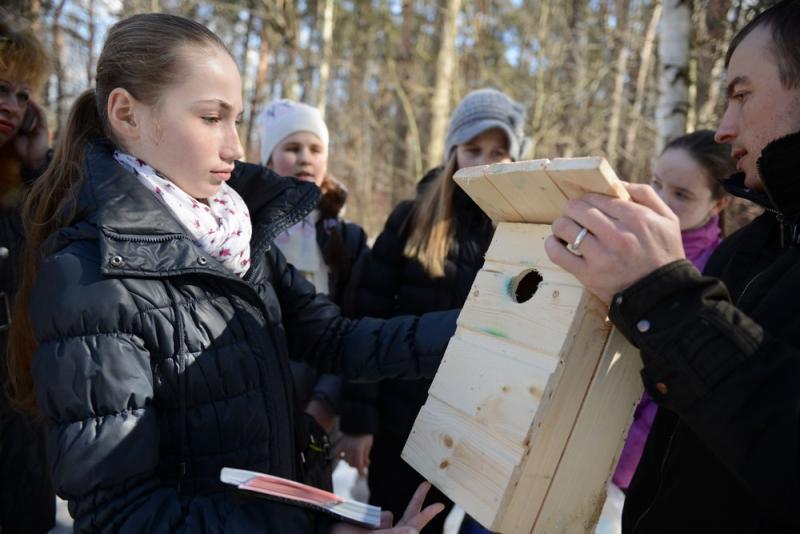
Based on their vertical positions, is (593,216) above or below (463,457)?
above

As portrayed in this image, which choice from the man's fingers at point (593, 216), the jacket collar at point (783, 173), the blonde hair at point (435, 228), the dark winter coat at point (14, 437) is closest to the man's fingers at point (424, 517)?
the man's fingers at point (593, 216)

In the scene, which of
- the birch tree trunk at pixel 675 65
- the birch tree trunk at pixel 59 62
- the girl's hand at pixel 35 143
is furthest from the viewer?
the birch tree trunk at pixel 59 62

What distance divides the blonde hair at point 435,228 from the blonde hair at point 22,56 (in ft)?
5.45

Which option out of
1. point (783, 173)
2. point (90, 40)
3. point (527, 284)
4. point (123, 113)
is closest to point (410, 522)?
point (527, 284)

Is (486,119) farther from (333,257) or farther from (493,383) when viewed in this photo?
(493,383)

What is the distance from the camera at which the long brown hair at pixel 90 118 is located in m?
1.33

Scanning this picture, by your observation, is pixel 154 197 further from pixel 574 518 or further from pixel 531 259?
pixel 574 518

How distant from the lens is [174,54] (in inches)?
52.6

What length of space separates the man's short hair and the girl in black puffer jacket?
3.24 ft

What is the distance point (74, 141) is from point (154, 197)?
1.18 feet

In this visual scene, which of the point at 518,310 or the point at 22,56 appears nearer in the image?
the point at 518,310

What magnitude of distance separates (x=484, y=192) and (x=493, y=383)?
44 cm

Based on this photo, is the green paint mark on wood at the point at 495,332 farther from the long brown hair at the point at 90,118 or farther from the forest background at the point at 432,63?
the forest background at the point at 432,63

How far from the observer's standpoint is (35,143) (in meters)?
2.21
